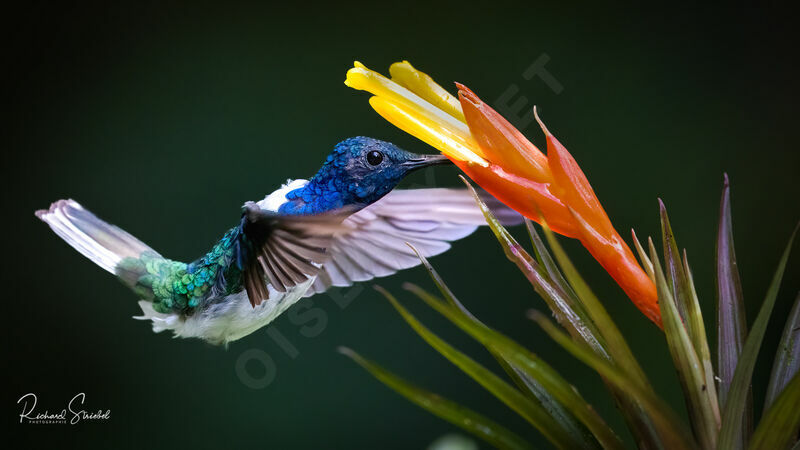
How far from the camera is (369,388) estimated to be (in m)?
1.46

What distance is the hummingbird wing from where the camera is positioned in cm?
94

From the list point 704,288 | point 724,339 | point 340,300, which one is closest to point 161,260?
point 340,300

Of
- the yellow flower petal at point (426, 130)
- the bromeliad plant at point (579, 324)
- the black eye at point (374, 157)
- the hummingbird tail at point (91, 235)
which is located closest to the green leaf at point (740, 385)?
the bromeliad plant at point (579, 324)

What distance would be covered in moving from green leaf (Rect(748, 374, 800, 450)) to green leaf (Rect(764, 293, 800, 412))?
10 centimetres

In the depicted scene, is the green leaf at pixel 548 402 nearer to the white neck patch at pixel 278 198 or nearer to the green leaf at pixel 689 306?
the green leaf at pixel 689 306

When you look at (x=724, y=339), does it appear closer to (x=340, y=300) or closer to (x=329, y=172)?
(x=329, y=172)

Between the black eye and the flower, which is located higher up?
the black eye

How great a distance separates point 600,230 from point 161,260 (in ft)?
1.98

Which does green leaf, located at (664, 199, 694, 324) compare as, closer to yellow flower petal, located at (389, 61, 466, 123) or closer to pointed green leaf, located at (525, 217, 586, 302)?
pointed green leaf, located at (525, 217, 586, 302)

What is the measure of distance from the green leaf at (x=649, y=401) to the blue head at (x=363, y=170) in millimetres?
268
